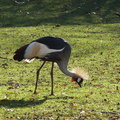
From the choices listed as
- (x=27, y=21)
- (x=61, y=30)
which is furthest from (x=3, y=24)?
(x=61, y=30)

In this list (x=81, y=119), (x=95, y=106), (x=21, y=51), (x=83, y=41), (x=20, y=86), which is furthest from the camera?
(x=83, y=41)

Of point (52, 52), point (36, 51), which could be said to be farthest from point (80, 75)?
point (36, 51)

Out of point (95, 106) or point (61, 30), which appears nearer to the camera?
point (95, 106)

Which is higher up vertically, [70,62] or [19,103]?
[19,103]

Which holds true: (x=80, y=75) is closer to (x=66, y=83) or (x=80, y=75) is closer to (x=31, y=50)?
(x=31, y=50)

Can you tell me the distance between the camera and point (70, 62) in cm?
1606

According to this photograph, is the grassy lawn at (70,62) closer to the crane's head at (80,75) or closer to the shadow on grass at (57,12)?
the shadow on grass at (57,12)

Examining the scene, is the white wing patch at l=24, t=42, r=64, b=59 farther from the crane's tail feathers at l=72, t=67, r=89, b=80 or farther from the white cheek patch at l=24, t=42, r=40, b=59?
the crane's tail feathers at l=72, t=67, r=89, b=80

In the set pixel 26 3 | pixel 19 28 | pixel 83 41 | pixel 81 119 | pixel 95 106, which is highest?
pixel 81 119

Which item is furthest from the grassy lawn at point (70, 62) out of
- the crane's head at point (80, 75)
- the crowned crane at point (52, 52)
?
the crowned crane at point (52, 52)

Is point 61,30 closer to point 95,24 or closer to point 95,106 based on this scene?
point 95,24

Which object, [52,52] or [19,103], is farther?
[52,52]

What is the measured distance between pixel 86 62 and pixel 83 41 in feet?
12.6

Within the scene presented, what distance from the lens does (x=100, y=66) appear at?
15211mm
